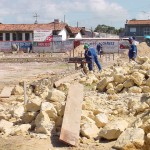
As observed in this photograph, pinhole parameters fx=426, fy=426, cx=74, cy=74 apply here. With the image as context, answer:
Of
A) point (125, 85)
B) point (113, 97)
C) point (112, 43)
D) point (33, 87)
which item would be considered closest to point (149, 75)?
point (125, 85)

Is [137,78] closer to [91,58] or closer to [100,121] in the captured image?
[100,121]

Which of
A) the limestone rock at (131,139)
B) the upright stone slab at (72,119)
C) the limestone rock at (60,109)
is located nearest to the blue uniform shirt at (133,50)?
the upright stone slab at (72,119)

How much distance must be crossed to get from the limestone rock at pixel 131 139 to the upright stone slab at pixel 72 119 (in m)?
0.72

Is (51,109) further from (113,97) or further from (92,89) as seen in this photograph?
(92,89)

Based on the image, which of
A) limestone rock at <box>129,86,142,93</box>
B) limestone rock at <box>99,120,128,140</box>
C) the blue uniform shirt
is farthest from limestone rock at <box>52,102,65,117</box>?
the blue uniform shirt

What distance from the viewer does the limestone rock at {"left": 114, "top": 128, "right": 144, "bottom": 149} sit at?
6410 mm

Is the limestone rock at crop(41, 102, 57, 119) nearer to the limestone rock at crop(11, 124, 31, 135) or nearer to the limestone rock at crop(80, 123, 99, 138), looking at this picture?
the limestone rock at crop(11, 124, 31, 135)

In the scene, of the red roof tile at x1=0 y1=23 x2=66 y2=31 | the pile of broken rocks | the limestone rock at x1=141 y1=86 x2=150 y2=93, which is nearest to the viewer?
the pile of broken rocks

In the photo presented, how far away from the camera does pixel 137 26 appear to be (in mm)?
75375

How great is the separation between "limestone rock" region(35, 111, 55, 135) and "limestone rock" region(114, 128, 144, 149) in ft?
4.32

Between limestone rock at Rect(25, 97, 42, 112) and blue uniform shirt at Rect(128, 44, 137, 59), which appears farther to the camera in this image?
blue uniform shirt at Rect(128, 44, 137, 59)

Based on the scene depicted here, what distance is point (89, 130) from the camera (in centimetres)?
729

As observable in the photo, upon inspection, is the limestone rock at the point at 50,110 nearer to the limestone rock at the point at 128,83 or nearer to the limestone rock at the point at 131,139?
the limestone rock at the point at 131,139

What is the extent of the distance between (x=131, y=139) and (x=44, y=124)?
1670 mm
